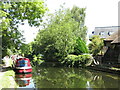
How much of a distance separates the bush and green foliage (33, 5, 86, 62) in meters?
1.64

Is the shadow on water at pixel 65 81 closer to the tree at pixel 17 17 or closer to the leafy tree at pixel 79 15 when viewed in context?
the tree at pixel 17 17

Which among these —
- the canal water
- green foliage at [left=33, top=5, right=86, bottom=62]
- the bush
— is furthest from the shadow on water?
green foliage at [left=33, top=5, right=86, bottom=62]

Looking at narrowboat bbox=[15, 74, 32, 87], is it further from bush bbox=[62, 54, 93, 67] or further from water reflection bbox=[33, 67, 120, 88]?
bush bbox=[62, 54, 93, 67]

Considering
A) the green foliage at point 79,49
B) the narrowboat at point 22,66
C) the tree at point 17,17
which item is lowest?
the narrowboat at point 22,66

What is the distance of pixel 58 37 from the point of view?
3369 centimetres

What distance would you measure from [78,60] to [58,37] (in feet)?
19.8

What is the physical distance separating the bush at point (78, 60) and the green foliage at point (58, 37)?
1.64m

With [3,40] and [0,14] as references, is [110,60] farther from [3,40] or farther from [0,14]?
[0,14]

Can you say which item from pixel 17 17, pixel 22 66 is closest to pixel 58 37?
pixel 22 66

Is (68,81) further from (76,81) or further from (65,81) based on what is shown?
(76,81)

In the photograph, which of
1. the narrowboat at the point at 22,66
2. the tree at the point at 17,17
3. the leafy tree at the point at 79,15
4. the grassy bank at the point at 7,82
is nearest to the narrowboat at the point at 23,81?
the grassy bank at the point at 7,82

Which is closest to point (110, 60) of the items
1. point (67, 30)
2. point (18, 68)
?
point (67, 30)

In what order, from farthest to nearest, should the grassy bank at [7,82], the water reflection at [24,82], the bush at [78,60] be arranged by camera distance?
the bush at [78,60], the water reflection at [24,82], the grassy bank at [7,82]

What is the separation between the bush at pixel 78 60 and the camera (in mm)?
30072
